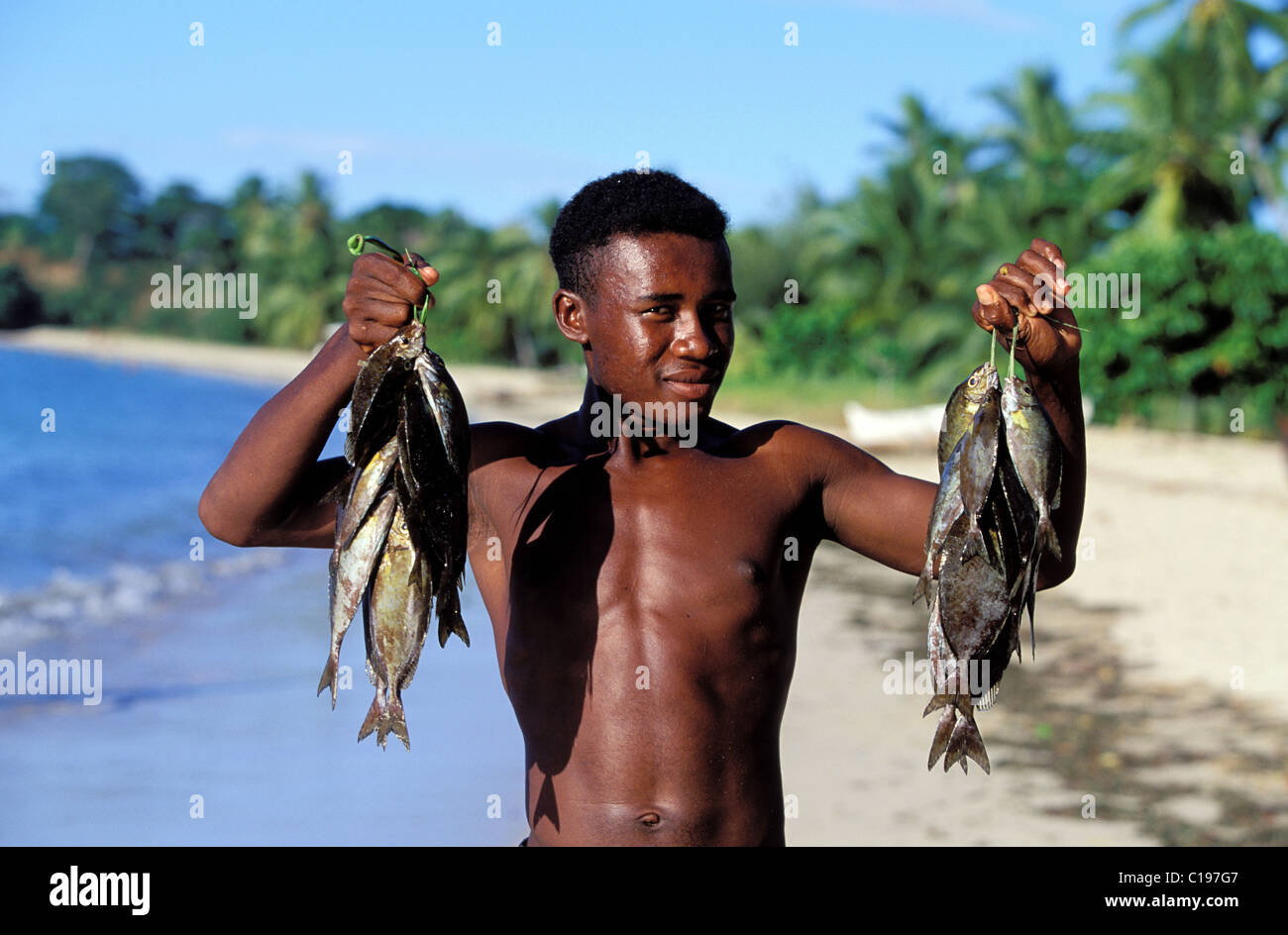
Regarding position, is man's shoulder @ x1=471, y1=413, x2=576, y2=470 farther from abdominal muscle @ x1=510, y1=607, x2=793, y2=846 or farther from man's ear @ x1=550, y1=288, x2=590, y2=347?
abdominal muscle @ x1=510, y1=607, x2=793, y2=846

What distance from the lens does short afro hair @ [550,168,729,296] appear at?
2.59m

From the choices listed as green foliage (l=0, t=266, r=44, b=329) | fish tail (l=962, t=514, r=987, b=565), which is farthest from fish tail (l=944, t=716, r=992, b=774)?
green foliage (l=0, t=266, r=44, b=329)

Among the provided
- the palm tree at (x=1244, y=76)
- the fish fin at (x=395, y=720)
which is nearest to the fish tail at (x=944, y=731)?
the fish fin at (x=395, y=720)

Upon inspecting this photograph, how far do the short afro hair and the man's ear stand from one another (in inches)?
0.8

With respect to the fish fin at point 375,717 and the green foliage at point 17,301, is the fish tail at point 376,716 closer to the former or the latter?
the fish fin at point 375,717

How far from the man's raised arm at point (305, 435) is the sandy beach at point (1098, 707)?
4.65 metres

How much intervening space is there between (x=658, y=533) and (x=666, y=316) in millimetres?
433

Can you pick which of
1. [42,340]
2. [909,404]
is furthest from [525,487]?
[42,340]

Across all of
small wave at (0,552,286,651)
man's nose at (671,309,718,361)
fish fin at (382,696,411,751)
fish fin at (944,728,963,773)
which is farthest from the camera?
small wave at (0,552,286,651)

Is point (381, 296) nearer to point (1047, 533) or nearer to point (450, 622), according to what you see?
point (450, 622)

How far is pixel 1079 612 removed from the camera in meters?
12.1

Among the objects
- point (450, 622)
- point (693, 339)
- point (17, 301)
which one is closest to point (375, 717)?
point (450, 622)

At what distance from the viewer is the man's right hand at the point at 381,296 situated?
2.20 metres

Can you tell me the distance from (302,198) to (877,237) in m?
36.7
